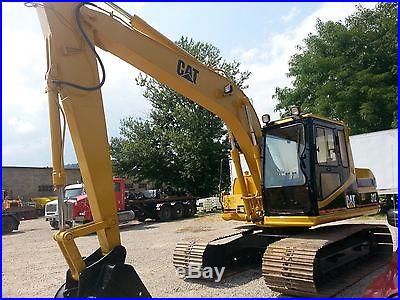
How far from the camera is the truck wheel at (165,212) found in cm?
2085

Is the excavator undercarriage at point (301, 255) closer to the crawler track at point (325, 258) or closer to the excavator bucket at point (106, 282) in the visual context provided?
the crawler track at point (325, 258)

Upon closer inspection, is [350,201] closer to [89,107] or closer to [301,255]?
[301,255]

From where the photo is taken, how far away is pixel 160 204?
21.0 meters

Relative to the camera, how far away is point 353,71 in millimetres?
23922

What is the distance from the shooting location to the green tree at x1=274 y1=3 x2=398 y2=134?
22.2 meters

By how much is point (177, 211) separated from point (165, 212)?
3.00ft

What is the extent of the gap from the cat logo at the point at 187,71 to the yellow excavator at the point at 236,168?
18 millimetres

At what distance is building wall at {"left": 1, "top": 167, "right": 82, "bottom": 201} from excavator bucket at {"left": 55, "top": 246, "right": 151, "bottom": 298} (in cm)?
3315

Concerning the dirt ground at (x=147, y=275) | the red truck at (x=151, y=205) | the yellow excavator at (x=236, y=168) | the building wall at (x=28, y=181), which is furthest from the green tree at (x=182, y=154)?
the yellow excavator at (x=236, y=168)

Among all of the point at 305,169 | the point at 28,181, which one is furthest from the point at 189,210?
the point at 28,181

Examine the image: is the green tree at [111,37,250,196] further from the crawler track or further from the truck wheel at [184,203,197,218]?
the crawler track

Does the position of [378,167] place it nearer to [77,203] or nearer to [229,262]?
[229,262]

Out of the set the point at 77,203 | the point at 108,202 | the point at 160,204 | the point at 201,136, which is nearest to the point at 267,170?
the point at 108,202

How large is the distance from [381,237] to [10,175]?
119 feet
